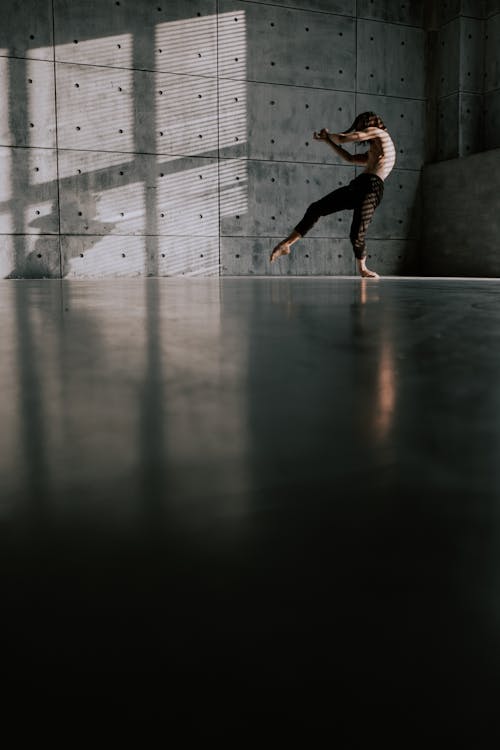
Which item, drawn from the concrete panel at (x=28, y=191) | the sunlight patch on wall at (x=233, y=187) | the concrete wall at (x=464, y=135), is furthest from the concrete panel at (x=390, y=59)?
the concrete panel at (x=28, y=191)

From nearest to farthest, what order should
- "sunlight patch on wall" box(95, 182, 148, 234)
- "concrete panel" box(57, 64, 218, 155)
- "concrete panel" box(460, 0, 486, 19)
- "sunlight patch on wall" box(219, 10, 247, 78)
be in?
"concrete panel" box(57, 64, 218, 155)
"sunlight patch on wall" box(95, 182, 148, 234)
"sunlight patch on wall" box(219, 10, 247, 78)
"concrete panel" box(460, 0, 486, 19)

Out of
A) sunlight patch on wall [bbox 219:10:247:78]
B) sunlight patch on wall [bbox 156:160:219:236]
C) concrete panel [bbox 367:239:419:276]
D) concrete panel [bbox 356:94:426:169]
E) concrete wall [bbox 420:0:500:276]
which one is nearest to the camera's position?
sunlight patch on wall [bbox 156:160:219:236]

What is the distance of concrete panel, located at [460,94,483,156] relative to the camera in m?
11.1

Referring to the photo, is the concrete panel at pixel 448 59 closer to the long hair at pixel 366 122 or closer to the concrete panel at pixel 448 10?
the concrete panel at pixel 448 10

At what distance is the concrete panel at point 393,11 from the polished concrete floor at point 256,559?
39.9ft

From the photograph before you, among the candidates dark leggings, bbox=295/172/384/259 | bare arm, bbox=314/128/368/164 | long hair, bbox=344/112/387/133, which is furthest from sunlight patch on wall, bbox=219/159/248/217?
long hair, bbox=344/112/387/133

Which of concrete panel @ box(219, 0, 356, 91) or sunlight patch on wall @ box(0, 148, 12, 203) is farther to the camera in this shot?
concrete panel @ box(219, 0, 356, 91)

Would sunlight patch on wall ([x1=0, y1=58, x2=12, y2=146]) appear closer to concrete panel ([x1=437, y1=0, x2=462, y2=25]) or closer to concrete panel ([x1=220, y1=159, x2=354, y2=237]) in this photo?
concrete panel ([x1=220, y1=159, x2=354, y2=237])

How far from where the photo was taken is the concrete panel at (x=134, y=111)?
9508 mm

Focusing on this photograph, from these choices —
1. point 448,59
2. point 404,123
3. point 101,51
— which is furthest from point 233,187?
point 448,59

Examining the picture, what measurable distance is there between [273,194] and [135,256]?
7.96 ft

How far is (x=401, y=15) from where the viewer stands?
11328mm

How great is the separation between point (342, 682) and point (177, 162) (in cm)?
1048

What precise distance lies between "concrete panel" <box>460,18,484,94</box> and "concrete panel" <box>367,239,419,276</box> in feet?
8.65
